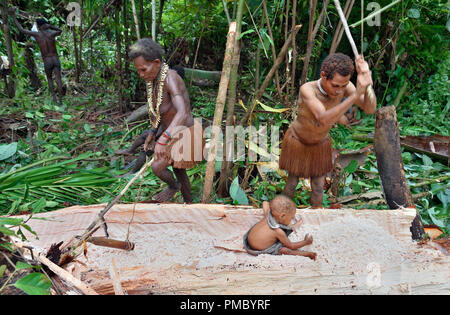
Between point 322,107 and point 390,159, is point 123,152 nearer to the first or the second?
point 322,107

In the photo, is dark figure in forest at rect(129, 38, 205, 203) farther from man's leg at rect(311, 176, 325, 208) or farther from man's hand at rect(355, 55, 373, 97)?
man's hand at rect(355, 55, 373, 97)

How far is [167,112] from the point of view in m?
2.46

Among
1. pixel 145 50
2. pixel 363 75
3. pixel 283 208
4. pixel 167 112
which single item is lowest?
pixel 283 208

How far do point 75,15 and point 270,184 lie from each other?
4398mm

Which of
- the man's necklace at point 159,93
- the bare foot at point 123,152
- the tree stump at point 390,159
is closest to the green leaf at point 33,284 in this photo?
the man's necklace at point 159,93

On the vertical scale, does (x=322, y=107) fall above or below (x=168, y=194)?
above

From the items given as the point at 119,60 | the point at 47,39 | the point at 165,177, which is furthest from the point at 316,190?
the point at 47,39

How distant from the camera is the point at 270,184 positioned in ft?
10.3

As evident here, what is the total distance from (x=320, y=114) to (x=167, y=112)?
1.07 meters

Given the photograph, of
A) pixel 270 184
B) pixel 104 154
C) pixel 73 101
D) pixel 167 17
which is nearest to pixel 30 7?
pixel 73 101

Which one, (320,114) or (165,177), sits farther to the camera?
(165,177)

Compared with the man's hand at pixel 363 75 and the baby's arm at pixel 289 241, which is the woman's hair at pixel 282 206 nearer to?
the baby's arm at pixel 289 241

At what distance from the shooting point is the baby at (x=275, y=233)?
78.1 inches

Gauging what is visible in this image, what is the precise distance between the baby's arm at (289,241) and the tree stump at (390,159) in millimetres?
652
